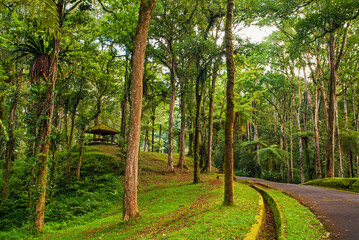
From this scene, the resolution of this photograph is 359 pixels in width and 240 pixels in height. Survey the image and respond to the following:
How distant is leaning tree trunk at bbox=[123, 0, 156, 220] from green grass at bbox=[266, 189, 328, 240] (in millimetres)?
4089

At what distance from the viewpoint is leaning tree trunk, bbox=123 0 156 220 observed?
19.9 ft

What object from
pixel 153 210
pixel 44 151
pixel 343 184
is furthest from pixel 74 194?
pixel 343 184

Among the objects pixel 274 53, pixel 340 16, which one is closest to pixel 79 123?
pixel 340 16

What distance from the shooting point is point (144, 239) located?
421 centimetres

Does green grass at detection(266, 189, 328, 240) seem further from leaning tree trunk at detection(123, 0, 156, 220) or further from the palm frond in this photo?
the palm frond

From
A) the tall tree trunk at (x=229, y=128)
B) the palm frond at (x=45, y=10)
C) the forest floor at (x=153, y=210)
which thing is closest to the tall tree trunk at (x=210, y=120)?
the forest floor at (x=153, y=210)

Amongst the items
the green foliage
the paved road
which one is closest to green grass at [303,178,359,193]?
the paved road

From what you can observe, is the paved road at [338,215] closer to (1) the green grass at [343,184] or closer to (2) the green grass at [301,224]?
(2) the green grass at [301,224]

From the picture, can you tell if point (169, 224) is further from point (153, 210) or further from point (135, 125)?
point (135, 125)

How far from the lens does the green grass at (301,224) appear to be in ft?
13.3

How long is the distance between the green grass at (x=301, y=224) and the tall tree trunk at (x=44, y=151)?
7.32 m

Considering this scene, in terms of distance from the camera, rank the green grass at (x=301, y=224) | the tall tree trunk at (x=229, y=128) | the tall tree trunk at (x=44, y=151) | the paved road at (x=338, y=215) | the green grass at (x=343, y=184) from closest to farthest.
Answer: the green grass at (x=301, y=224) → the paved road at (x=338, y=215) → the tall tree trunk at (x=229, y=128) → the tall tree trunk at (x=44, y=151) → the green grass at (x=343, y=184)

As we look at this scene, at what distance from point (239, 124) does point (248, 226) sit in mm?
20593

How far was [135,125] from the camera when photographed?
6.38 metres
